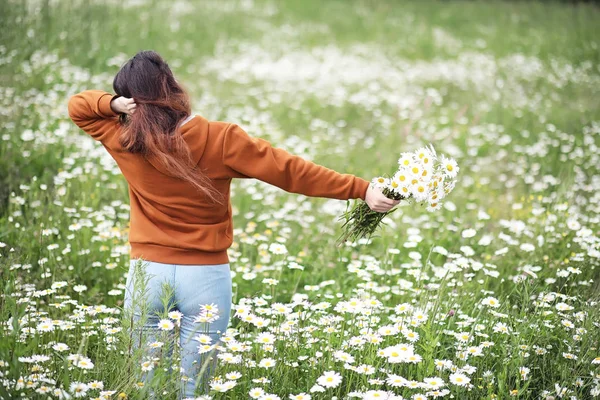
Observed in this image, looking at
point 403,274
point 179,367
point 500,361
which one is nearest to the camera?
point 179,367

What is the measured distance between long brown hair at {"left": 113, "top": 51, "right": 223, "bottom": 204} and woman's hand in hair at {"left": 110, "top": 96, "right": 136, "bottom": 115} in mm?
27

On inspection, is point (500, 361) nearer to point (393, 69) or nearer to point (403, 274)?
point (403, 274)

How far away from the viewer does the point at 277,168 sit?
2.80m

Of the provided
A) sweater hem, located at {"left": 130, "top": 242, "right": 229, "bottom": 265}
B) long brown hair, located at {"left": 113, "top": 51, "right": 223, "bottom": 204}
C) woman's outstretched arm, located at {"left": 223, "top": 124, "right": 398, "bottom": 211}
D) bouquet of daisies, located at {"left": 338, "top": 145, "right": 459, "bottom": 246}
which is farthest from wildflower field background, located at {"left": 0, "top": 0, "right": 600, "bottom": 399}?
long brown hair, located at {"left": 113, "top": 51, "right": 223, "bottom": 204}

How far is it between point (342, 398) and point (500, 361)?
0.85m

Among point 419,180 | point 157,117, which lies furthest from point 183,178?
point 419,180

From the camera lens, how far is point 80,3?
10.5m

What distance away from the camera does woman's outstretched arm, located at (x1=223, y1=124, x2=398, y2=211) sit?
2770 millimetres

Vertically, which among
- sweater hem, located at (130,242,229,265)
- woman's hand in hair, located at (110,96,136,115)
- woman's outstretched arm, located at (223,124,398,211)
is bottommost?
sweater hem, located at (130,242,229,265)

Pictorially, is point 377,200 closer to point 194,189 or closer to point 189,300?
point 194,189

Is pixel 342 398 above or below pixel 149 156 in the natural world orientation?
below

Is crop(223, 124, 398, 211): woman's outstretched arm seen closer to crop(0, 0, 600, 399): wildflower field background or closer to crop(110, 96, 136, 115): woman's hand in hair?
crop(0, 0, 600, 399): wildflower field background

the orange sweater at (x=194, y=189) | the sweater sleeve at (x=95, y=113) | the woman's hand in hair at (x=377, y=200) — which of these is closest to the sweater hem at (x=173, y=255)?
the orange sweater at (x=194, y=189)

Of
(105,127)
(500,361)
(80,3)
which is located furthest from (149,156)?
(80,3)
